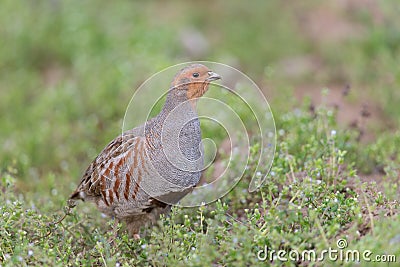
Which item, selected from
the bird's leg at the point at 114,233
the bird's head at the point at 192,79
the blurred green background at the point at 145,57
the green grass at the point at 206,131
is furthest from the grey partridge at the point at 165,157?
the blurred green background at the point at 145,57

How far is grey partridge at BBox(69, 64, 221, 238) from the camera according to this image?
4352 mm

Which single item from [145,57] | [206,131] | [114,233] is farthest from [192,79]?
[145,57]

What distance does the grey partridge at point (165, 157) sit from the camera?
435cm

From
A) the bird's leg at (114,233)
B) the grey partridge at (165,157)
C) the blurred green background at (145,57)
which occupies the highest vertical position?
the blurred green background at (145,57)

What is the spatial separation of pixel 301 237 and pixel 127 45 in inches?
227

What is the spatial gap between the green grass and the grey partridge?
21cm

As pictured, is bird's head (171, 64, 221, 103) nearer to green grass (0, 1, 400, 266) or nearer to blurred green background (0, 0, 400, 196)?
green grass (0, 1, 400, 266)

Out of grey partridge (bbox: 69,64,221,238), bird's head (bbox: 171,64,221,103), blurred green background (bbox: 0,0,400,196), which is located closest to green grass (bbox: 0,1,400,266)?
blurred green background (bbox: 0,0,400,196)

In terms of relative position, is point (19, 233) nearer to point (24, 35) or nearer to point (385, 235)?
point (385, 235)

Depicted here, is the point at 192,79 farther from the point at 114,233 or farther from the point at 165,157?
the point at 114,233

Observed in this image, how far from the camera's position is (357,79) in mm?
8555

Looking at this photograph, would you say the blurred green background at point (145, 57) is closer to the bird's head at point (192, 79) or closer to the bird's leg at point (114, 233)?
the bird's leg at point (114, 233)

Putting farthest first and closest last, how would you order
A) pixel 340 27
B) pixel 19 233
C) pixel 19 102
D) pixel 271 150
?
1. pixel 340 27
2. pixel 19 102
3. pixel 271 150
4. pixel 19 233

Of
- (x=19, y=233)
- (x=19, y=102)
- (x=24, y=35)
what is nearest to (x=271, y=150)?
(x=19, y=233)
